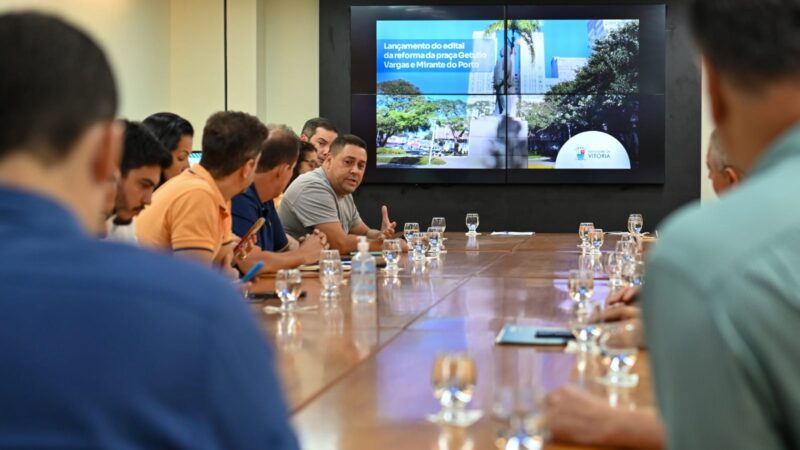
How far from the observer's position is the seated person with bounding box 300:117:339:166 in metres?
7.50

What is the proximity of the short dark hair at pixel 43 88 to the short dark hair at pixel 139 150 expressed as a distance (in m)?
2.38

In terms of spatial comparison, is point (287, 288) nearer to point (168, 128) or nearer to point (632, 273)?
point (632, 273)

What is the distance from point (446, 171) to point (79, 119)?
7735 mm

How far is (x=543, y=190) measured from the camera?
876 centimetres

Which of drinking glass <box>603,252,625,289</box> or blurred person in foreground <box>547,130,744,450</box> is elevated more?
drinking glass <box>603,252,625,289</box>

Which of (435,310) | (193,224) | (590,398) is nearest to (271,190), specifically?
(193,224)

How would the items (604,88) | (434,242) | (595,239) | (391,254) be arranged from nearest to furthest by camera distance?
1. (391,254)
2. (434,242)
3. (595,239)
4. (604,88)

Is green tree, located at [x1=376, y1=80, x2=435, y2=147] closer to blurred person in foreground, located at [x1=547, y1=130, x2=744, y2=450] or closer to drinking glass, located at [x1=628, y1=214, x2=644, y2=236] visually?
drinking glass, located at [x1=628, y1=214, x2=644, y2=236]

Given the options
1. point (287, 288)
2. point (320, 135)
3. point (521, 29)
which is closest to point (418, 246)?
point (287, 288)

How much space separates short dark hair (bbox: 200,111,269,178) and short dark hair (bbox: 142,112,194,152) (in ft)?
3.61

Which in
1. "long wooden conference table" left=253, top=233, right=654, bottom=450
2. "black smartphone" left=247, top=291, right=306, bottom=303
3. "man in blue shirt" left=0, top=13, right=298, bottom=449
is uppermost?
"man in blue shirt" left=0, top=13, right=298, bottom=449

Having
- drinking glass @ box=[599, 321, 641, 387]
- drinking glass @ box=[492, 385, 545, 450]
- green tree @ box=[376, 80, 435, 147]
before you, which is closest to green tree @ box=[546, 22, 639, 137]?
green tree @ box=[376, 80, 435, 147]

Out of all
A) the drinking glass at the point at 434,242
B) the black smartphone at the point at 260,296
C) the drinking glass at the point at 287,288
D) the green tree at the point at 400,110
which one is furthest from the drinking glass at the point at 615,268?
the green tree at the point at 400,110

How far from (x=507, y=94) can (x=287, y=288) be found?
19.1 ft
